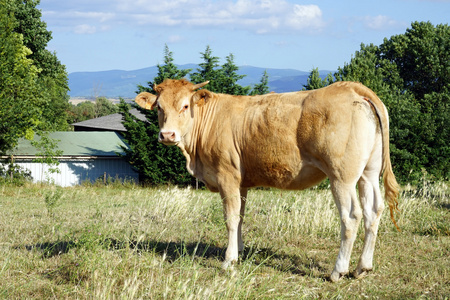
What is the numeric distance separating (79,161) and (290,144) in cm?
3458

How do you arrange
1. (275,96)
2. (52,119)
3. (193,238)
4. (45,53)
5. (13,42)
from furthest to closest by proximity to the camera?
(52,119), (45,53), (13,42), (193,238), (275,96)

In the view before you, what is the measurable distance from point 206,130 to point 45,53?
39196 millimetres

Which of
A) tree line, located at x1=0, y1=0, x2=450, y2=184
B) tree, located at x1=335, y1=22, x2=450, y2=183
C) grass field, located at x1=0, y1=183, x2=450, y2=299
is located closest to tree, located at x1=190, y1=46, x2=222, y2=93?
tree line, located at x1=0, y1=0, x2=450, y2=184

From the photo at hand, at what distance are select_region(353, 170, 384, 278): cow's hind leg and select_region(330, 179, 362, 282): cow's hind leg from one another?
315 millimetres

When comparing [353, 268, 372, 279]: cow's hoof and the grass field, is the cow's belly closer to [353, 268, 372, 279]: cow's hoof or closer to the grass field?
the grass field

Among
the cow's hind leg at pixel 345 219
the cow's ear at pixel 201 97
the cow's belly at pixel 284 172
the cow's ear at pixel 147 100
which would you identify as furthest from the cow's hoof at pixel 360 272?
the cow's ear at pixel 147 100

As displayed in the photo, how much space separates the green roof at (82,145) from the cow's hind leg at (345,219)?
103 ft

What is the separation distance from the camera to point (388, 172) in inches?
272

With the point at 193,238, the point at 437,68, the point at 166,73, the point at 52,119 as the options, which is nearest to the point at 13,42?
the point at 166,73

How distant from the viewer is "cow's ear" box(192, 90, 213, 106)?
7324mm

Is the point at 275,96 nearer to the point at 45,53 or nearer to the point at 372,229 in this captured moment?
the point at 372,229

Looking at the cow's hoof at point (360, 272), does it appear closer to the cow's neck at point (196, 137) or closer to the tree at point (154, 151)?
the cow's neck at point (196, 137)

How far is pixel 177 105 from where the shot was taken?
717 cm

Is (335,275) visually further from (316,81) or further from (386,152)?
(316,81)
